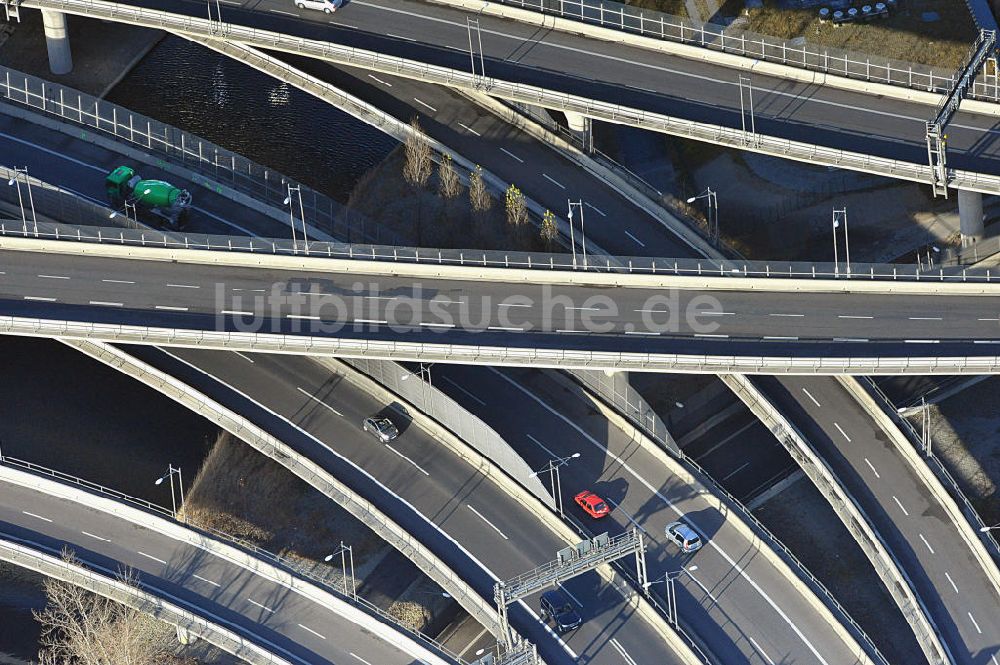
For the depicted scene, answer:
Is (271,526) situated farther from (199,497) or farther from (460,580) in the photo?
(460,580)

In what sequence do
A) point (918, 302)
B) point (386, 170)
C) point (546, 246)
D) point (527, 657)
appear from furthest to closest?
point (386, 170) → point (546, 246) → point (918, 302) → point (527, 657)

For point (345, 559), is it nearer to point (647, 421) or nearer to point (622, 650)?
point (647, 421)

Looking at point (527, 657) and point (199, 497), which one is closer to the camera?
point (527, 657)

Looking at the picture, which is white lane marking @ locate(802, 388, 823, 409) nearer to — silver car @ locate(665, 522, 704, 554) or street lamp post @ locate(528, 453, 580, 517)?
silver car @ locate(665, 522, 704, 554)

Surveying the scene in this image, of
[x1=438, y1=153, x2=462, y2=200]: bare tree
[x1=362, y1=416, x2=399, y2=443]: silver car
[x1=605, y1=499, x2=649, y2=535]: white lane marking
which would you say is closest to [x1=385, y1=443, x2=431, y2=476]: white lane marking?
[x1=362, y1=416, x2=399, y2=443]: silver car

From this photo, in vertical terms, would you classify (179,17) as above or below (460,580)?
above

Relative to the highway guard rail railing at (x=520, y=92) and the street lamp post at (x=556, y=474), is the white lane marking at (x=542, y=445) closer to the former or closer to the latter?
the street lamp post at (x=556, y=474)

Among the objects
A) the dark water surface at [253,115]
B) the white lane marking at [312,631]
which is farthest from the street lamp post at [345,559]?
the dark water surface at [253,115]

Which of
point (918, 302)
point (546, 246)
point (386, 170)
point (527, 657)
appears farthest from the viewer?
point (386, 170)

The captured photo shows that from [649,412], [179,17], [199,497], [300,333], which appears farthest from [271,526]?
[179,17]
